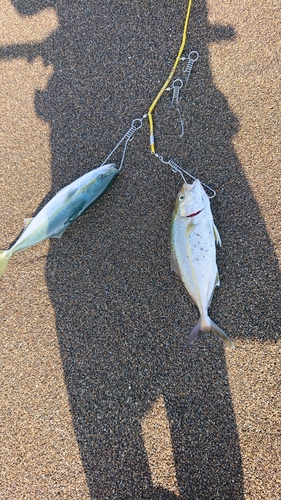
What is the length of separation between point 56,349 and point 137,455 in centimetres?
83

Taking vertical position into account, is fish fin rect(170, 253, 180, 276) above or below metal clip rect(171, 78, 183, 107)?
below

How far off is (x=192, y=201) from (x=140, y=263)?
528 millimetres

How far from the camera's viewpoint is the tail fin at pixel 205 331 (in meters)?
1.80

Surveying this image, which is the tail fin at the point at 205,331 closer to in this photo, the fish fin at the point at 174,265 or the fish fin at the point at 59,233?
the fish fin at the point at 174,265

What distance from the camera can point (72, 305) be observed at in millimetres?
2039

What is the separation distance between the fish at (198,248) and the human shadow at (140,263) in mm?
139

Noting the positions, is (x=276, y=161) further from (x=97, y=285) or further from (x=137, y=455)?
(x=137, y=455)

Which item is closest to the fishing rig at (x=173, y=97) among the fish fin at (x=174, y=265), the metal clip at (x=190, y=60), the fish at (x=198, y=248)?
the metal clip at (x=190, y=60)

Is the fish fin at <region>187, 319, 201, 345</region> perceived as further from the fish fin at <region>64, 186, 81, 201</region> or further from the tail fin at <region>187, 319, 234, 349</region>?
the fish fin at <region>64, 186, 81, 201</region>

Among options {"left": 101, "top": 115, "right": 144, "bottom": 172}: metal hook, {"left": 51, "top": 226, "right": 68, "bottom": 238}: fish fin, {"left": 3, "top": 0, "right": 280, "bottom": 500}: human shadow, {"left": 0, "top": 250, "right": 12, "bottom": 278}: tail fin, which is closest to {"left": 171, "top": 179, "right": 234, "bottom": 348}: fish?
{"left": 3, "top": 0, "right": 280, "bottom": 500}: human shadow

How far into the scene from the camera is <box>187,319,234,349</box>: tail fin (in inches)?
70.9

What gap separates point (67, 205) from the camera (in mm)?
1906

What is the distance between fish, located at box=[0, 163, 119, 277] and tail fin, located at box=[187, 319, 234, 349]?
1013mm

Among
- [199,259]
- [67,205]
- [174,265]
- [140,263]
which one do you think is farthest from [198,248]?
[67,205]
